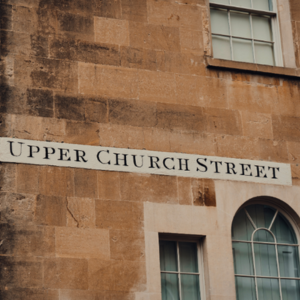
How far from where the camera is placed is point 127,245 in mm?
14008

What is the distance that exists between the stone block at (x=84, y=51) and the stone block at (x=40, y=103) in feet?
2.89

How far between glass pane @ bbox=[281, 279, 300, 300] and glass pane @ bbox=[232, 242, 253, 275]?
0.74 metres

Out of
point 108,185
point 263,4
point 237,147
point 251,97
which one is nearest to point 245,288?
point 237,147

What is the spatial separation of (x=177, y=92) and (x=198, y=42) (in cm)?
139

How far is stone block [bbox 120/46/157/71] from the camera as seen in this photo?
610 inches

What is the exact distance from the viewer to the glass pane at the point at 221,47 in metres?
16.7

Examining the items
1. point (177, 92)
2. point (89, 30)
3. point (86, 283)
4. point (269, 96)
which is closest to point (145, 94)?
point (177, 92)

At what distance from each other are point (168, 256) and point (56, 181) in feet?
8.57

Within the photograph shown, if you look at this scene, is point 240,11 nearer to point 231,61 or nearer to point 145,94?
point 231,61

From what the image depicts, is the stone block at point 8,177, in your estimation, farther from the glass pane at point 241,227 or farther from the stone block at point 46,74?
the glass pane at point 241,227

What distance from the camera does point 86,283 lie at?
13469 millimetres

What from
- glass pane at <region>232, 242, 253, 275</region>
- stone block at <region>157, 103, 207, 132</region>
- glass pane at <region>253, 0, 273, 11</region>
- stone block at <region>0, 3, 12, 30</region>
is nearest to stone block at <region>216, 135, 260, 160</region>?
stone block at <region>157, 103, 207, 132</region>

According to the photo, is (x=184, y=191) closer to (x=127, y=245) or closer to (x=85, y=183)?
(x=127, y=245)

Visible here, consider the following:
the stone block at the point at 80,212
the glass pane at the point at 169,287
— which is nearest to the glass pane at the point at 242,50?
the stone block at the point at 80,212
